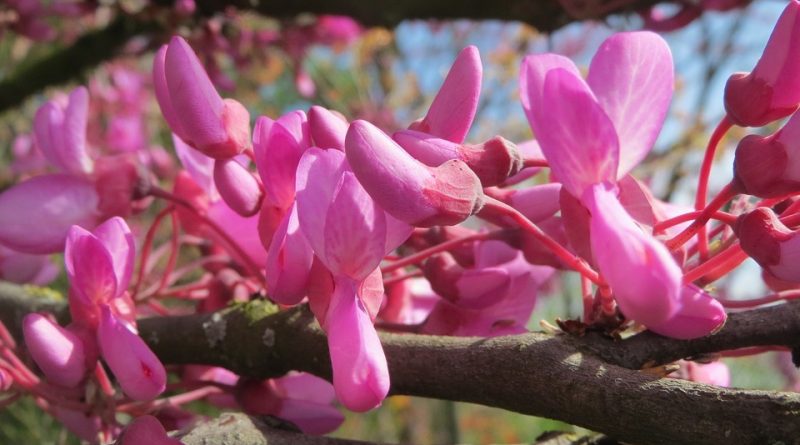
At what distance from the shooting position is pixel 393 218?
2.02 ft

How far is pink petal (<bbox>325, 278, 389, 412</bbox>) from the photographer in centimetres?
55

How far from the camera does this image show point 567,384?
23.3 inches

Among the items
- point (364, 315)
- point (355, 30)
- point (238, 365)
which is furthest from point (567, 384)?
point (355, 30)

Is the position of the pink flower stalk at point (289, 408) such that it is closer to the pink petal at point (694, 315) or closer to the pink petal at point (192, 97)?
the pink petal at point (192, 97)

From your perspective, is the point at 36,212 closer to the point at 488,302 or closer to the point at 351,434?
the point at 488,302

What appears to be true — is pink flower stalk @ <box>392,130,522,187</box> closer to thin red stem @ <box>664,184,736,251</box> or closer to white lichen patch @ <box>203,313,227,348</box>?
thin red stem @ <box>664,184,736,251</box>

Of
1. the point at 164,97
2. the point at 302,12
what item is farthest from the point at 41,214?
the point at 302,12

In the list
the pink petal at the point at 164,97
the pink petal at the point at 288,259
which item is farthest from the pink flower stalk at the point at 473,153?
the pink petal at the point at 164,97

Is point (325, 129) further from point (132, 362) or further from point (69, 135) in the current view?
point (69, 135)

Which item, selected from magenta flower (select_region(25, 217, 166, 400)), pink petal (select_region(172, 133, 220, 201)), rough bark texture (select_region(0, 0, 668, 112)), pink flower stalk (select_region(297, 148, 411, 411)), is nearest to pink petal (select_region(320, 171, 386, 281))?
pink flower stalk (select_region(297, 148, 411, 411))

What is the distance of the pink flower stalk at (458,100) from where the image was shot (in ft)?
2.15

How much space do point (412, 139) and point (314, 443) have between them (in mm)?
276

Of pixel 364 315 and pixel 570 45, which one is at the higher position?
pixel 364 315

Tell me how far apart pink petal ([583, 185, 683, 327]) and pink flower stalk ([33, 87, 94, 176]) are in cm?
61
